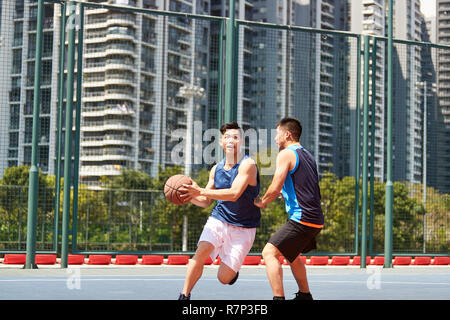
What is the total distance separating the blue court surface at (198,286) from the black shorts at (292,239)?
92.9 inches

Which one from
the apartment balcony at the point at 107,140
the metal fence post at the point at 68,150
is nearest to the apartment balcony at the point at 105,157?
the apartment balcony at the point at 107,140

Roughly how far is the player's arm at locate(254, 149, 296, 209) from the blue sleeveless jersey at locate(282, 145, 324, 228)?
0.08 meters

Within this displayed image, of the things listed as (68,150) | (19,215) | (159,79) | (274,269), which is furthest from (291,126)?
(159,79)

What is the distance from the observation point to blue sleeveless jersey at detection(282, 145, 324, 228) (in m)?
7.70

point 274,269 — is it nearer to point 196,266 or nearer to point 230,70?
point 196,266

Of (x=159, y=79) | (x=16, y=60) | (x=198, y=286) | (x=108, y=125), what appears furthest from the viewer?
(x=159, y=79)

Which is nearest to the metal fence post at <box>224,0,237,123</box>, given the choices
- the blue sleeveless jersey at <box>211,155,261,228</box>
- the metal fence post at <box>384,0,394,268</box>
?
the metal fence post at <box>384,0,394,268</box>

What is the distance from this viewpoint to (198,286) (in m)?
11.8

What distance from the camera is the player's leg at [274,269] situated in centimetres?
755

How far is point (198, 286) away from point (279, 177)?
463 centimetres

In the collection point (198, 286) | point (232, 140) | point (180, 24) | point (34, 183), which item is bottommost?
point (198, 286)

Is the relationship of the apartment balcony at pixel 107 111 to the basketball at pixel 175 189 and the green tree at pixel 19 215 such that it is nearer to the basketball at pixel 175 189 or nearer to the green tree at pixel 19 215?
the green tree at pixel 19 215

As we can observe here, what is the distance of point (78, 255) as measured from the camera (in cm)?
1892

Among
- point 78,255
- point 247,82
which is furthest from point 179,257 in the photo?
point 247,82
